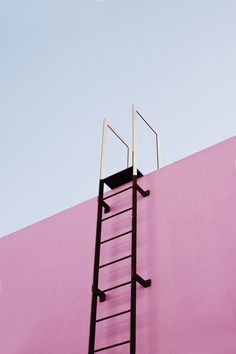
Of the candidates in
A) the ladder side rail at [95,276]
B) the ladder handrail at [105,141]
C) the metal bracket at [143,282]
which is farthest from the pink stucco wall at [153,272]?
the ladder handrail at [105,141]

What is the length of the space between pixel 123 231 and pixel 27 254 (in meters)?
1.15

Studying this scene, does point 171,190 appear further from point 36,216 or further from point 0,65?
point 0,65

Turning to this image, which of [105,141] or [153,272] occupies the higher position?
[105,141]

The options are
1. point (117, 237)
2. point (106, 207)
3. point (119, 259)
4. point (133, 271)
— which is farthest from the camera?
point (106, 207)

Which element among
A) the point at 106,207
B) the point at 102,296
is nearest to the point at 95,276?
the point at 102,296

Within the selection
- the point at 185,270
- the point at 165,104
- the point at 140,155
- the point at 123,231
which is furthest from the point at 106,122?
the point at 185,270

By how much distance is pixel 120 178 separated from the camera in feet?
14.3

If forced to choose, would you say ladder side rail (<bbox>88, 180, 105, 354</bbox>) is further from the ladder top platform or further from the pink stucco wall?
the pink stucco wall

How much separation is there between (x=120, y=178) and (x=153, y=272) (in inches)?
37.0

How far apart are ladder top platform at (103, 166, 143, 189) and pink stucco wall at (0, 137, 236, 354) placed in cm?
13

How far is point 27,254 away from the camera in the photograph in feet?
15.7

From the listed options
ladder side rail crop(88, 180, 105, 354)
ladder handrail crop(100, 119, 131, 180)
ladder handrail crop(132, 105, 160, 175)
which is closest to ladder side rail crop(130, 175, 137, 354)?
ladder handrail crop(132, 105, 160, 175)

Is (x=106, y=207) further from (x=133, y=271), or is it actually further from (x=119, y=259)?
(x=133, y=271)

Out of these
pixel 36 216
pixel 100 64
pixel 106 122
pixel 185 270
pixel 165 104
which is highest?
pixel 100 64
